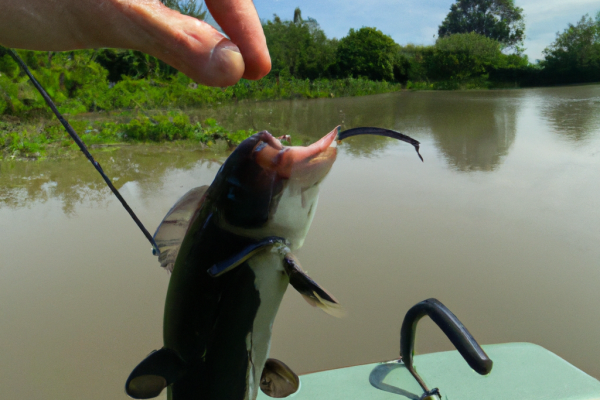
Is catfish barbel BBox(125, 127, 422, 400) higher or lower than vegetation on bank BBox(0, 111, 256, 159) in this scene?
higher

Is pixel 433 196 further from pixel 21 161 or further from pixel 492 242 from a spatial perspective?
pixel 21 161

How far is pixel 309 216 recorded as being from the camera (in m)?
0.63

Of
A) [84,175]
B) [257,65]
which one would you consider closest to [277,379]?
[257,65]

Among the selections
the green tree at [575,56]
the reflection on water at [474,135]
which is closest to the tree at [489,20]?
the green tree at [575,56]

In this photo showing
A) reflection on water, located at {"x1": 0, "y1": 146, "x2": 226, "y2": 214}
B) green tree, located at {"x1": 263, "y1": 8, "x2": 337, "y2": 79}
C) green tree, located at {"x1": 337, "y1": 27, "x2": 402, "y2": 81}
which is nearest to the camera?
reflection on water, located at {"x1": 0, "y1": 146, "x2": 226, "y2": 214}

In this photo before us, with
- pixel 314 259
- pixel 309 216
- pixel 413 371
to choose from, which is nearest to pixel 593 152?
pixel 314 259

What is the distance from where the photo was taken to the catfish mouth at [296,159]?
1.88 feet

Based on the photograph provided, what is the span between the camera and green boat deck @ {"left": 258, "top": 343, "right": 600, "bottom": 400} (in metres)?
1.19

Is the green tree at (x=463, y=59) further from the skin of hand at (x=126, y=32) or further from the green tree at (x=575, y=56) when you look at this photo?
the skin of hand at (x=126, y=32)

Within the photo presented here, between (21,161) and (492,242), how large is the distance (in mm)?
6048

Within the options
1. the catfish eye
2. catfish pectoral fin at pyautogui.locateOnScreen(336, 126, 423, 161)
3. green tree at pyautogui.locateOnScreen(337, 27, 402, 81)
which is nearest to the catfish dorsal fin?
the catfish eye

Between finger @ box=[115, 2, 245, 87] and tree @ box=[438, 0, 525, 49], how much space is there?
3905 cm

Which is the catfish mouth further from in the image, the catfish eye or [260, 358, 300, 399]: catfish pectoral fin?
[260, 358, 300, 399]: catfish pectoral fin

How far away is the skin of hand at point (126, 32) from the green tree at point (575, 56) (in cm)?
2964
